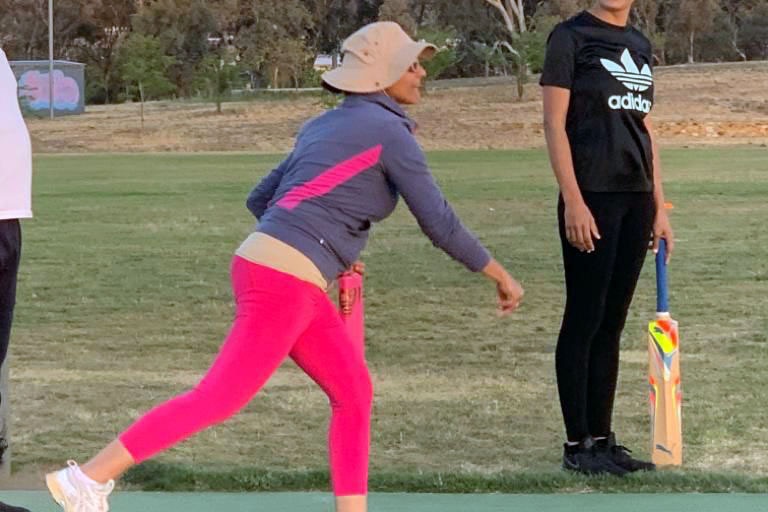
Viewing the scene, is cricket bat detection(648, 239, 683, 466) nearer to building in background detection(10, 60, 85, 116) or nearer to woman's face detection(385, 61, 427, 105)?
woman's face detection(385, 61, 427, 105)

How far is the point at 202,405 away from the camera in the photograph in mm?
3939

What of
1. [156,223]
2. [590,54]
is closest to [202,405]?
[590,54]

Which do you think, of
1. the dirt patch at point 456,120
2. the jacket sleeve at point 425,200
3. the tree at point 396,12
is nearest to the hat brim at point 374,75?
the jacket sleeve at point 425,200

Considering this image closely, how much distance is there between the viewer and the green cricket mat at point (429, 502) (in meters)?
4.78

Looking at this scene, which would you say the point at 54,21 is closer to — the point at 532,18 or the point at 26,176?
the point at 532,18

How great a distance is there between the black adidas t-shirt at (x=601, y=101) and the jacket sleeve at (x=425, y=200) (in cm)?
119

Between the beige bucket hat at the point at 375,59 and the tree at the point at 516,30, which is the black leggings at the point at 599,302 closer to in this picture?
the beige bucket hat at the point at 375,59

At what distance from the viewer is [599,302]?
5.16 m

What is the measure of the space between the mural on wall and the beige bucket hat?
52552mm

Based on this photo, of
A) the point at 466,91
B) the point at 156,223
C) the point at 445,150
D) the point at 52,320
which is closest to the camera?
the point at 52,320

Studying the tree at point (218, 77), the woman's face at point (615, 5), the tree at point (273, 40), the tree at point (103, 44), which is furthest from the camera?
the tree at point (103, 44)

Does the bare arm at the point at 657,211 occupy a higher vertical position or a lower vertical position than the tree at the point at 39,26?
higher

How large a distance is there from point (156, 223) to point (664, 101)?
31882 mm

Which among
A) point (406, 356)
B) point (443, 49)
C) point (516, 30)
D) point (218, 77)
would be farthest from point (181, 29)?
point (406, 356)
